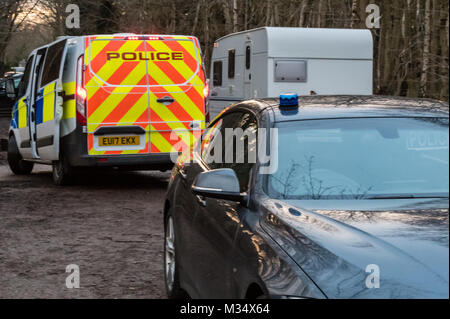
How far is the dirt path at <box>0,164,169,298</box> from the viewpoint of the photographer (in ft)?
19.2

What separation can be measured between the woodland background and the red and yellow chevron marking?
37.6ft

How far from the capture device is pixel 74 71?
10.9 m

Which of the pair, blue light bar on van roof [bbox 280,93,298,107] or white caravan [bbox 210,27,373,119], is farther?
white caravan [bbox 210,27,373,119]

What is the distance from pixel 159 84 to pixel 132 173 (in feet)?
12.1

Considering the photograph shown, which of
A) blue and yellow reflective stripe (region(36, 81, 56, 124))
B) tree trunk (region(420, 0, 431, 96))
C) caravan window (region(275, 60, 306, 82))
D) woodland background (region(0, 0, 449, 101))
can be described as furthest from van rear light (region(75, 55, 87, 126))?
tree trunk (region(420, 0, 431, 96))

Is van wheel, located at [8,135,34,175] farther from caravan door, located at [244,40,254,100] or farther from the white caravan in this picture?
caravan door, located at [244,40,254,100]

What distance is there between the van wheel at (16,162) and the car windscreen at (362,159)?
1070 centimetres

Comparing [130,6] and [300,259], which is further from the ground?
[130,6]

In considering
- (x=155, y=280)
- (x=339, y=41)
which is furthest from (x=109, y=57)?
(x=339, y=41)

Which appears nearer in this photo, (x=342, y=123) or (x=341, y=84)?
(x=342, y=123)

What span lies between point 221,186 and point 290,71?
41.5 feet

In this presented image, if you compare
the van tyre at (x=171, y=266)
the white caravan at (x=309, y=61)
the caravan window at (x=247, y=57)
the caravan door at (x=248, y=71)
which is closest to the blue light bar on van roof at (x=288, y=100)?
the van tyre at (x=171, y=266)

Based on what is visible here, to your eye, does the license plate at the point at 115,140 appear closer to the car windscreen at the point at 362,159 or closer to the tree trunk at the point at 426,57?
the car windscreen at the point at 362,159
